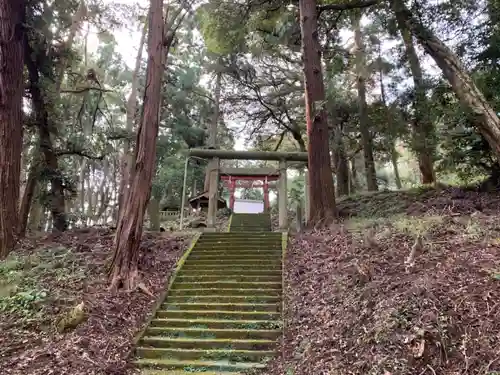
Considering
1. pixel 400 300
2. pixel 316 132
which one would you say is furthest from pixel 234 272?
pixel 400 300

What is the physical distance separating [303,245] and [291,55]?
1063 centimetres

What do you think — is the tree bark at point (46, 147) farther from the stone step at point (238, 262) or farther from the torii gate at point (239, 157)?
the stone step at point (238, 262)

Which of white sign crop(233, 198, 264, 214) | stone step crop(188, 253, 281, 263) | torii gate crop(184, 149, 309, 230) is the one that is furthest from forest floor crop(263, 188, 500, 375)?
white sign crop(233, 198, 264, 214)

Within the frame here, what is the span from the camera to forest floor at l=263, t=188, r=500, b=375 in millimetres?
3748

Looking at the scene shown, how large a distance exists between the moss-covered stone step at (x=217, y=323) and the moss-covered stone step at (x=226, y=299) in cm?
65

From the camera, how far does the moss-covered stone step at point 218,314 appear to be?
21.4ft

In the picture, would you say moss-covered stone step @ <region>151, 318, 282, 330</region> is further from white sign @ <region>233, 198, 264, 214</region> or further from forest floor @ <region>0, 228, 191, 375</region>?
white sign @ <region>233, 198, 264, 214</region>

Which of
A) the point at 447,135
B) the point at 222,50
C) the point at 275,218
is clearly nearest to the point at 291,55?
the point at 222,50

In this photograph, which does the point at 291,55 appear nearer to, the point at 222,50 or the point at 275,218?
the point at 222,50

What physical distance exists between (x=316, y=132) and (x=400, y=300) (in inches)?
235

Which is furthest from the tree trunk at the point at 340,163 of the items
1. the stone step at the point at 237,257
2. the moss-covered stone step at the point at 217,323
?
the moss-covered stone step at the point at 217,323

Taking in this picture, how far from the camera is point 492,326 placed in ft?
12.2

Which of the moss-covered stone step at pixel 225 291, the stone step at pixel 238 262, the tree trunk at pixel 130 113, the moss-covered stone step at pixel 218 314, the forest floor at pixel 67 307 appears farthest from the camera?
the tree trunk at pixel 130 113

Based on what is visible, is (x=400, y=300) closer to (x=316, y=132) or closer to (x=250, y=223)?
(x=316, y=132)
